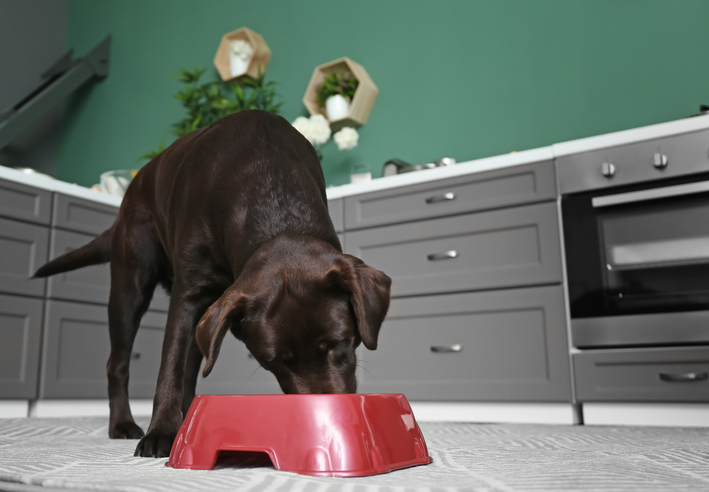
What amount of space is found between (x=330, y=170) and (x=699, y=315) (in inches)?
90.8

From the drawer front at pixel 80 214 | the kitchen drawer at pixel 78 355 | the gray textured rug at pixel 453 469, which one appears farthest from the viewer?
the drawer front at pixel 80 214

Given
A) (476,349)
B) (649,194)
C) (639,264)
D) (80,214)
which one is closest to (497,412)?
(476,349)

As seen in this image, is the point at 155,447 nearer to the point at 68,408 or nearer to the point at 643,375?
the point at 643,375

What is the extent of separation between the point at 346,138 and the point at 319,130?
0.16 metres

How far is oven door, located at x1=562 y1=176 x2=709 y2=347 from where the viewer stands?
2344mm

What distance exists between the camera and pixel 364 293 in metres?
1.24

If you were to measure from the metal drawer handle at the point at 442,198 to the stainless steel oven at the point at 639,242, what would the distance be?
1.66 feet

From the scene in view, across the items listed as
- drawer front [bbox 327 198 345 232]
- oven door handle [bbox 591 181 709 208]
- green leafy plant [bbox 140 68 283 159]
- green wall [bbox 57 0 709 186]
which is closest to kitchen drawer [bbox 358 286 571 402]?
oven door handle [bbox 591 181 709 208]

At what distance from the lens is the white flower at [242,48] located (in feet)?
13.8

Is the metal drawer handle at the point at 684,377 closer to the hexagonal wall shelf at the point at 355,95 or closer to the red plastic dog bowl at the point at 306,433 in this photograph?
the red plastic dog bowl at the point at 306,433

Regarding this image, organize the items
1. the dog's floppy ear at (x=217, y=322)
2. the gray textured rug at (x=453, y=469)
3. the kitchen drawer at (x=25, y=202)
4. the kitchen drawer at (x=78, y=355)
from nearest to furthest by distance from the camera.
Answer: the gray textured rug at (x=453, y=469)
the dog's floppy ear at (x=217, y=322)
the kitchen drawer at (x=25, y=202)
the kitchen drawer at (x=78, y=355)

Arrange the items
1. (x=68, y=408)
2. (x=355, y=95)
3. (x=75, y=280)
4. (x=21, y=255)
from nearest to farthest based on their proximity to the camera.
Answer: (x=21, y=255) < (x=68, y=408) < (x=75, y=280) < (x=355, y=95)

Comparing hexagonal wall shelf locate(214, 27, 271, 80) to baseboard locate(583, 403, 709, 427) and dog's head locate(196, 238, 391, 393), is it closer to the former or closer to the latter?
baseboard locate(583, 403, 709, 427)

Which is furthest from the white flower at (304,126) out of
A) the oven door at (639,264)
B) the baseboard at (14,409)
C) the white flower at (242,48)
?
the baseboard at (14,409)
